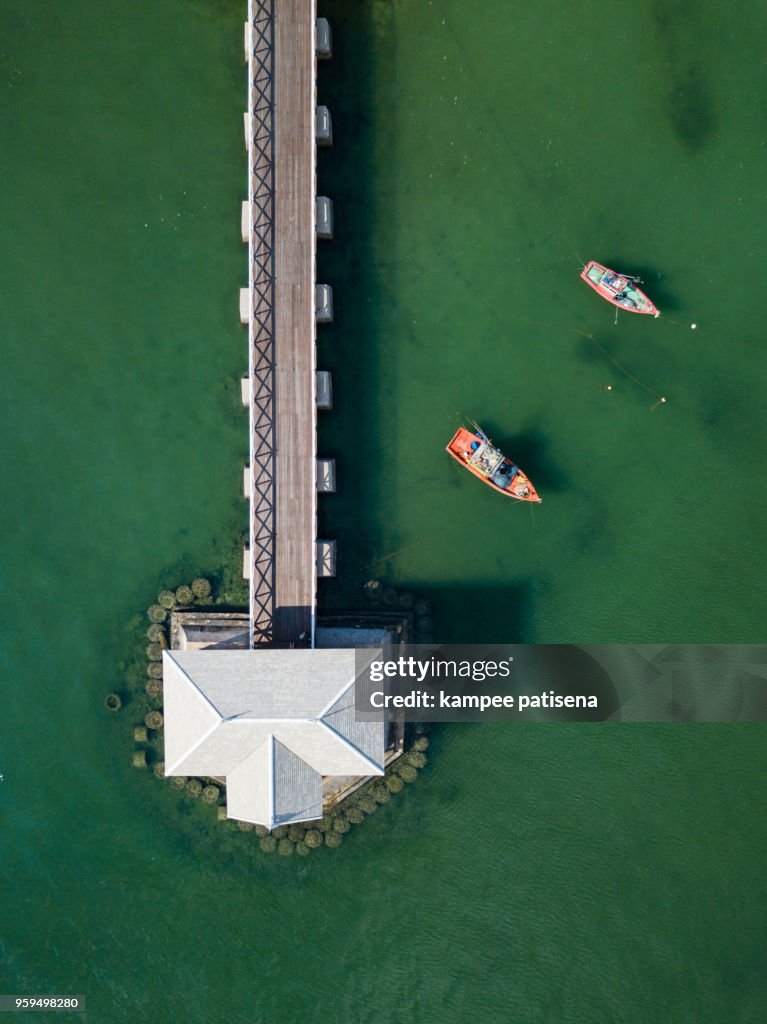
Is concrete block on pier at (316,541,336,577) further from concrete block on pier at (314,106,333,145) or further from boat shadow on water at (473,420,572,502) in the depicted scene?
concrete block on pier at (314,106,333,145)

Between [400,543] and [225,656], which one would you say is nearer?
[225,656]

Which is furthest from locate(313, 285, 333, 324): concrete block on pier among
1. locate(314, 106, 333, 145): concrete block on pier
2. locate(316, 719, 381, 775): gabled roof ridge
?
locate(316, 719, 381, 775): gabled roof ridge

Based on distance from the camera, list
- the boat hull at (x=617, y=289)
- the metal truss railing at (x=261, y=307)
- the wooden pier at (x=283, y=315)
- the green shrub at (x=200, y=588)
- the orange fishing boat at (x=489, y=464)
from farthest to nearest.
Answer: the green shrub at (x=200, y=588), the boat hull at (x=617, y=289), the orange fishing boat at (x=489, y=464), the wooden pier at (x=283, y=315), the metal truss railing at (x=261, y=307)

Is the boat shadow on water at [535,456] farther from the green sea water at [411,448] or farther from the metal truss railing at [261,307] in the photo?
the metal truss railing at [261,307]

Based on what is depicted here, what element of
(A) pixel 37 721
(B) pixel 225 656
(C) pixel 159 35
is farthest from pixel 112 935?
(C) pixel 159 35

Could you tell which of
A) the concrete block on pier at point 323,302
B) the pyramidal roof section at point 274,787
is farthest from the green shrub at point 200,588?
the concrete block on pier at point 323,302

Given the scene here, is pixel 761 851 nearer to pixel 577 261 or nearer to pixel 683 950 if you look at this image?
pixel 683 950

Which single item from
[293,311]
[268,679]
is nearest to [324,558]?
[268,679]
